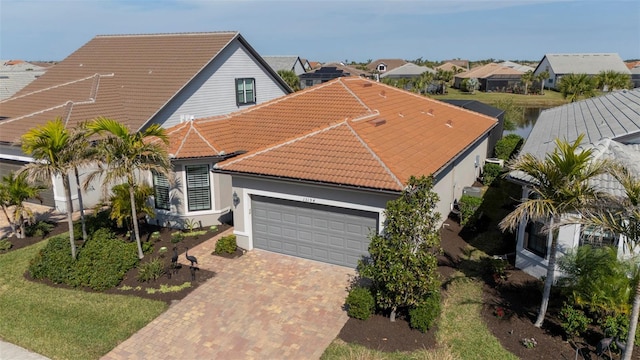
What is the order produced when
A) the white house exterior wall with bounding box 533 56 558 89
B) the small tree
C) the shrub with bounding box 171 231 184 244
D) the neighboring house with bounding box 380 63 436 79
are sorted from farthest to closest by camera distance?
the neighboring house with bounding box 380 63 436 79
the white house exterior wall with bounding box 533 56 558 89
the shrub with bounding box 171 231 184 244
the small tree

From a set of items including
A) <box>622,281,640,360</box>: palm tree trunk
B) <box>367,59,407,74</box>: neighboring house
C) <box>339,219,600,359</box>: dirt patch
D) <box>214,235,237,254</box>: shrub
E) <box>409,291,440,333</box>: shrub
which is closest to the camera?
<box>622,281,640,360</box>: palm tree trunk

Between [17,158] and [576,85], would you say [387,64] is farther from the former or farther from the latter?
[17,158]

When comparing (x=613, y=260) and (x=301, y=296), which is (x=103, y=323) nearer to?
(x=301, y=296)

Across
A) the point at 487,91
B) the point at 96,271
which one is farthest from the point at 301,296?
the point at 487,91

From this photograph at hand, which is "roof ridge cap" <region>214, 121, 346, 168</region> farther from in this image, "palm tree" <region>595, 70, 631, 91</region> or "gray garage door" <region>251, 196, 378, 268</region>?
"palm tree" <region>595, 70, 631, 91</region>

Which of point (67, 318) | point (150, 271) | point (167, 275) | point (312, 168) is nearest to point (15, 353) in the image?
point (67, 318)

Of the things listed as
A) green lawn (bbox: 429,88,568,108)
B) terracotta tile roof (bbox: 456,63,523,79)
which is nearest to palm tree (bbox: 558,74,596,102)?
green lawn (bbox: 429,88,568,108)
